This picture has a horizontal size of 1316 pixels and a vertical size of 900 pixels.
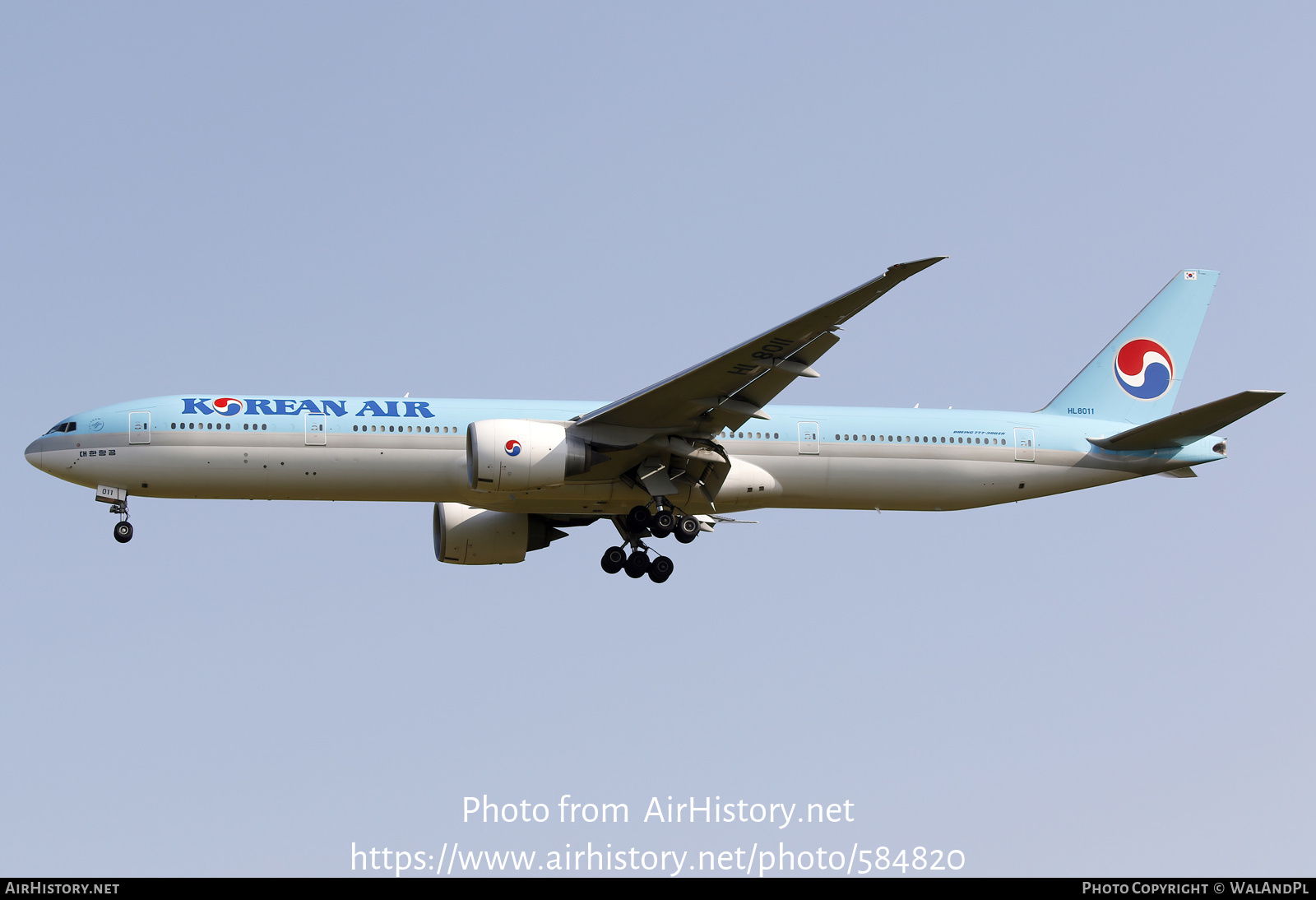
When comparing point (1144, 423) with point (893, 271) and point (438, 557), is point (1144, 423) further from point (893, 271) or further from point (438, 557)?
point (438, 557)

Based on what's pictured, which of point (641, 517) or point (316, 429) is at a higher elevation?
point (316, 429)

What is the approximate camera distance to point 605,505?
3091 cm

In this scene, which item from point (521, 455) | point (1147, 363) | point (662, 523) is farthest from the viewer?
point (1147, 363)

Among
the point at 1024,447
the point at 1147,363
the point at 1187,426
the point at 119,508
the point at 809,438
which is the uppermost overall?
the point at 1147,363

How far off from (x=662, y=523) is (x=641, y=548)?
1.97 m

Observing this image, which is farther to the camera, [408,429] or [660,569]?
[660,569]

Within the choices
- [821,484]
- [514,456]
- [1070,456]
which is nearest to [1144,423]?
[1070,456]

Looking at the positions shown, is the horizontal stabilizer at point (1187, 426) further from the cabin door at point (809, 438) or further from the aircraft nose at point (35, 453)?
the aircraft nose at point (35, 453)

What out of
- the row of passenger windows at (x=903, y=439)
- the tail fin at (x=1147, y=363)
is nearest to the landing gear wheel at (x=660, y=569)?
the row of passenger windows at (x=903, y=439)

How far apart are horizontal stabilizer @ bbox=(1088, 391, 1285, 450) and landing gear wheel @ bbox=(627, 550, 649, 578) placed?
33.9 feet

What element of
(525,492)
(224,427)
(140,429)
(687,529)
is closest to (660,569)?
(687,529)

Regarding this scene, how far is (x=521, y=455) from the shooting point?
2778 cm

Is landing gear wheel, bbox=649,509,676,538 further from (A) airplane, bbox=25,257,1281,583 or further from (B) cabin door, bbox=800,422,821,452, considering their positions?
(B) cabin door, bbox=800,422,821,452

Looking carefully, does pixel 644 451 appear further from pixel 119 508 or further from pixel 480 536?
pixel 119 508
